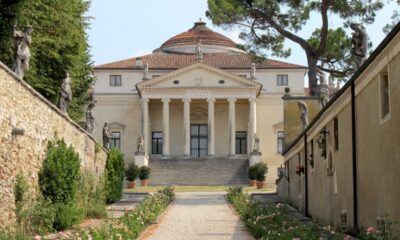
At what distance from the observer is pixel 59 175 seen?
1833 cm

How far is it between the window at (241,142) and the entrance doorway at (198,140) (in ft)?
9.47

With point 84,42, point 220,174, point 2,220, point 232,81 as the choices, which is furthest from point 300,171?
point 232,81

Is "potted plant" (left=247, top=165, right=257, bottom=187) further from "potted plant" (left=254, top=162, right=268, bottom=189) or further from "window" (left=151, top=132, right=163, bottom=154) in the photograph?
"window" (left=151, top=132, right=163, bottom=154)

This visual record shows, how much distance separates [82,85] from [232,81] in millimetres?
26689

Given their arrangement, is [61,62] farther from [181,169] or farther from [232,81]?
[232,81]

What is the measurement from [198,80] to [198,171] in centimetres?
1133

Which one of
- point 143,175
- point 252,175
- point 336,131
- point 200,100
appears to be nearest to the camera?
point 336,131

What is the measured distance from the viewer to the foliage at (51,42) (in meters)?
27.8

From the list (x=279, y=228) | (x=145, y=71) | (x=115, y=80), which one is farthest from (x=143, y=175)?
(x=279, y=228)

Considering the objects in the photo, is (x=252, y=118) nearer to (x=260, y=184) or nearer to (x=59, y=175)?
(x=260, y=184)

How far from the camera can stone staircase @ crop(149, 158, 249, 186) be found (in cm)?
5243

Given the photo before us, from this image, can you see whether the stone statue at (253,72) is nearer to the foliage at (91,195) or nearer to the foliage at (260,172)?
the foliage at (260,172)

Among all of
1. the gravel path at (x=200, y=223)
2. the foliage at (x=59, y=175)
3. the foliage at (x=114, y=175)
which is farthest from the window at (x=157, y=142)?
the foliage at (x=59, y=175)

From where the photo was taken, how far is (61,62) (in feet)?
109
